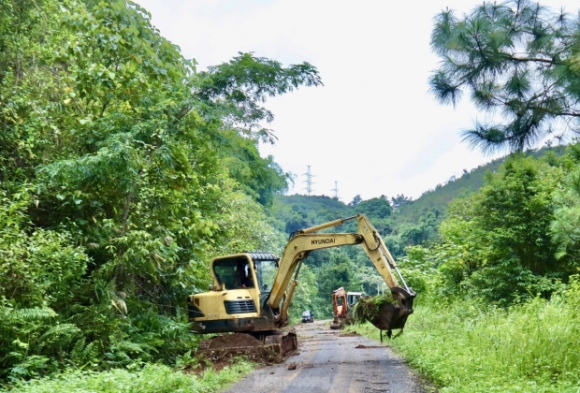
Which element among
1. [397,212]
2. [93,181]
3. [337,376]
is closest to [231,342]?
[337,376]

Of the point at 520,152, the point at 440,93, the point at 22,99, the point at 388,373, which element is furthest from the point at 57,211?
the point at 520,152

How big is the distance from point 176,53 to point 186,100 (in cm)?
147

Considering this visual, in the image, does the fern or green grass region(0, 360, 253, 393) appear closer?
green grass region(0, 360, 253, 393)

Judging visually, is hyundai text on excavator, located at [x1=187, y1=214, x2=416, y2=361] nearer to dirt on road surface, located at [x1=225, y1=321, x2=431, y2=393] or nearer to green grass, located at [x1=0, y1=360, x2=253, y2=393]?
dirt on road surface, located at [x1=225, y1=321, x2=431, y2=393]

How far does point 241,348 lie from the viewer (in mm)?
12477

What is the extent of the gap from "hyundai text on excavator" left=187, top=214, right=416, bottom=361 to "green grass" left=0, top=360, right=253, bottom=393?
3447mm

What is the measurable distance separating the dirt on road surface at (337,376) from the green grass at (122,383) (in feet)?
2.39

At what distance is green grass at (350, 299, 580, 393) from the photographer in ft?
22.0

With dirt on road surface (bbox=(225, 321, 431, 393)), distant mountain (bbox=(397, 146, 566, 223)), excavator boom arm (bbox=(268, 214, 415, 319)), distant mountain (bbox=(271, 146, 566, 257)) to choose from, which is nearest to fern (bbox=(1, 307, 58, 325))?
dirt on road surface (bbox=(225, 321, 431, 393))

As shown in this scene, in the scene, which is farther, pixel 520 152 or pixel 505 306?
pixel 505 306

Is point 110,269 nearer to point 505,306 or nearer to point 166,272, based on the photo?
point 166,272

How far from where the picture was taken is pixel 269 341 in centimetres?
1343

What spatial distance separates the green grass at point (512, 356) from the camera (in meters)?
6.71

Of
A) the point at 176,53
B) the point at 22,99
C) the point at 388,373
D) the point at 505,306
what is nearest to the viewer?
the point at 388,373
